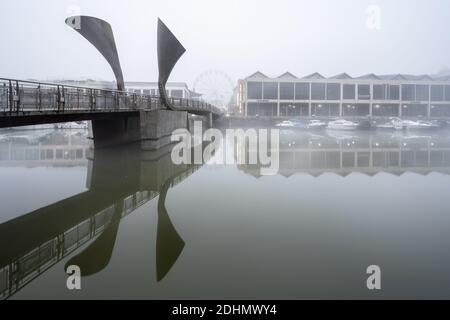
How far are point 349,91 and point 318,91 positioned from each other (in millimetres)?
7090

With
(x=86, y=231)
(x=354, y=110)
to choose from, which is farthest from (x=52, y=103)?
(x=354, y=110)

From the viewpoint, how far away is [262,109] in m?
84.6

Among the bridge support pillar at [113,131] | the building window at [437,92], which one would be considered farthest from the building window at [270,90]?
the bridge support pillar at [113,131]

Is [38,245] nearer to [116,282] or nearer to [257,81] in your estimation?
[116,282]

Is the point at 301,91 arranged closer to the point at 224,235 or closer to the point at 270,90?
the point at 270,90

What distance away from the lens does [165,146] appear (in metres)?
27.2

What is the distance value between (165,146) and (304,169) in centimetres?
1215

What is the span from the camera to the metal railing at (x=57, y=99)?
1195 centimetres

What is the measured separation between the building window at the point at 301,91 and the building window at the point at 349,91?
8652mm

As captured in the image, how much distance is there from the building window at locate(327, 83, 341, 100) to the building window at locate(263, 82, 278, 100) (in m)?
11.7

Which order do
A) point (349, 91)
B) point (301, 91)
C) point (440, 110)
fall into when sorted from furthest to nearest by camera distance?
point (440, 110), point (349, 91), point (301, 91)

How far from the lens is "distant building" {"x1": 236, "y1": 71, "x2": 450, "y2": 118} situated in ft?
275

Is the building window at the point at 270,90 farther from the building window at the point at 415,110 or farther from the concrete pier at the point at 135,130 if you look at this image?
the concrete pier at the point at 135,130

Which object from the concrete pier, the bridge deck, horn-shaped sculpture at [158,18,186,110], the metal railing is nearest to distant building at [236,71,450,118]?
horn-shaped sculpture at [158,18,186,110]
